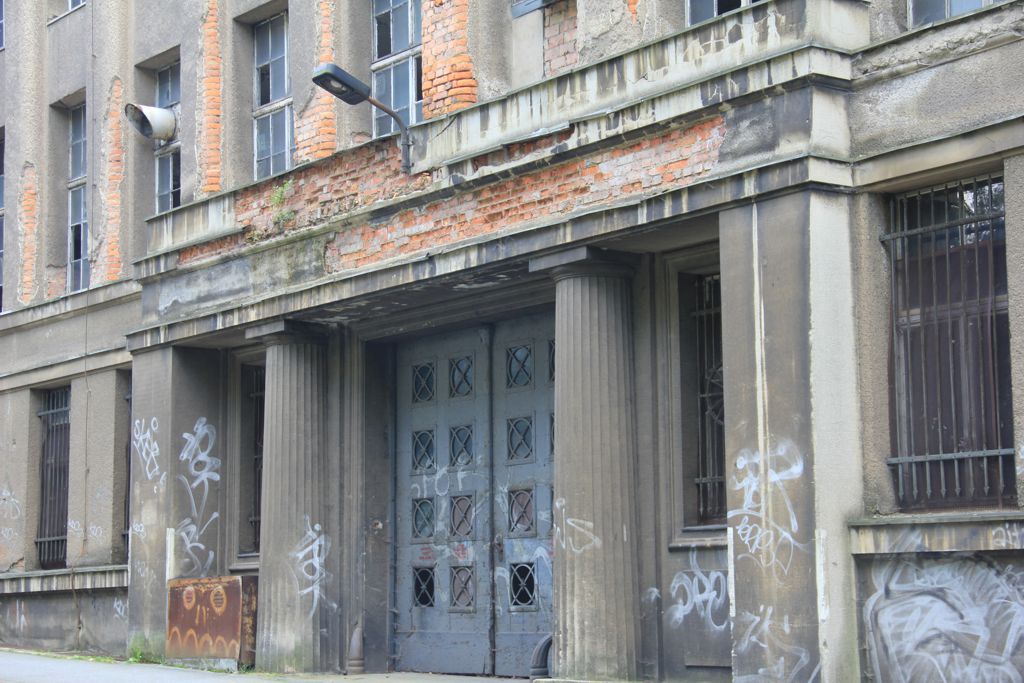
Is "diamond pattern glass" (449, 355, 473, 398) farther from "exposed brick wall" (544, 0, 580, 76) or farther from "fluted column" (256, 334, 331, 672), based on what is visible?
"exposed brick wall" (544, 0, 580, 76)

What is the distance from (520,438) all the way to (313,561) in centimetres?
259

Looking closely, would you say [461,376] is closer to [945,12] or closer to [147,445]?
[147,445]

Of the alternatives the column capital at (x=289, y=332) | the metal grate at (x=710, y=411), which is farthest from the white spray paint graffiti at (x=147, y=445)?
the metal grate at (x=710, y=411)

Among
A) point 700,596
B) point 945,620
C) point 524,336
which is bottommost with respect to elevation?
point 945,620

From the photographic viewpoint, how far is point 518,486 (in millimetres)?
14539

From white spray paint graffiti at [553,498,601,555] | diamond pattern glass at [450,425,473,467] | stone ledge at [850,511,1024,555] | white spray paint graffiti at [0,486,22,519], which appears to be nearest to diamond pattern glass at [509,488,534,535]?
diamond pattern glass at [450,425,473,467]

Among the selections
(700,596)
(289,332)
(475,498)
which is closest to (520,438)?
(475,498)

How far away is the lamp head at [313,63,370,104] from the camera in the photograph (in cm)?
1376

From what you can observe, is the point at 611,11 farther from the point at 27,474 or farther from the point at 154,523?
the point at 27,474

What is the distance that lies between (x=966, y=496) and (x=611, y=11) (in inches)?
195

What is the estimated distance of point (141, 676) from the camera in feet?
47.6

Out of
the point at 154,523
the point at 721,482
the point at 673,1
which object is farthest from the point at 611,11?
the point at 154,523

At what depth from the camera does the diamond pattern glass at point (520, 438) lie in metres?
14.5

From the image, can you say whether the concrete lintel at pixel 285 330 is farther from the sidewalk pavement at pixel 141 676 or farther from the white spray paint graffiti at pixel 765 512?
the white spray paint graffiti at pixel 765 512
